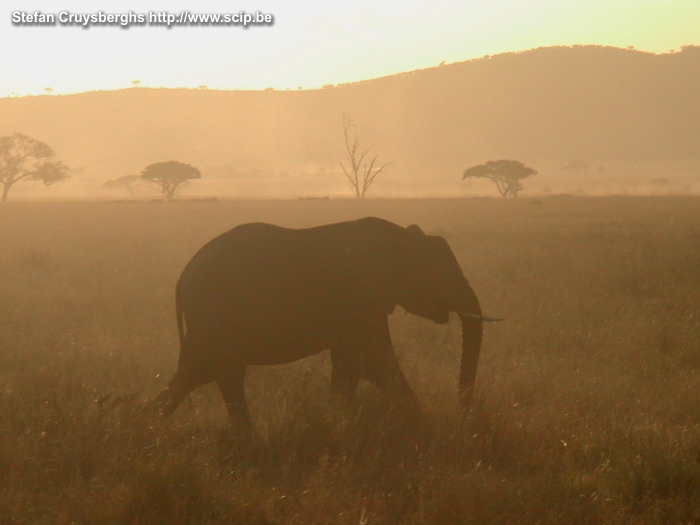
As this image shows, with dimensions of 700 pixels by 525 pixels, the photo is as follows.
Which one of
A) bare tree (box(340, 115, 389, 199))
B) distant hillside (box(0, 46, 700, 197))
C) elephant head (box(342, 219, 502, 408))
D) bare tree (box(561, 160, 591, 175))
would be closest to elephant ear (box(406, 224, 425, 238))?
elephant head (box(342, 219, 502, 408))

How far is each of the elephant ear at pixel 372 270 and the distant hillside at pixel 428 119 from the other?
11297 cm

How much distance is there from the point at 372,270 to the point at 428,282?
1.61 feet

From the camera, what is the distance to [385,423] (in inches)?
251

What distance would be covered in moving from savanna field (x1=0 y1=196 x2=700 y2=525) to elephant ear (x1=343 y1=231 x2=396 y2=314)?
772 mm

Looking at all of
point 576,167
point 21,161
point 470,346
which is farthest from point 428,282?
point 576,167

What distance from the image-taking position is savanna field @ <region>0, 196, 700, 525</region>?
204 inches

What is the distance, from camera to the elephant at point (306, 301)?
21.6 ft

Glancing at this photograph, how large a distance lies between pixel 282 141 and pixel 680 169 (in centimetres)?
6705

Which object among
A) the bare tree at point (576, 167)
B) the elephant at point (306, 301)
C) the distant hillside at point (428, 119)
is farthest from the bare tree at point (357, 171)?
the elephant at point (306, 301)

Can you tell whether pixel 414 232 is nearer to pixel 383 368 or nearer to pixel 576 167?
pixel 383 368

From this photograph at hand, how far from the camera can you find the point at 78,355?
8.91 metres

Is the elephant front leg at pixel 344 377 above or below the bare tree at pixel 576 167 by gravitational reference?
below

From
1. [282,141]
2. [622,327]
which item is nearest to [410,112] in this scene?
[282,141]

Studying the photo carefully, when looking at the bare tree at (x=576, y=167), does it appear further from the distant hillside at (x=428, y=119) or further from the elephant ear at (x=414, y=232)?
the elephant ear at (x=414, y=232)
